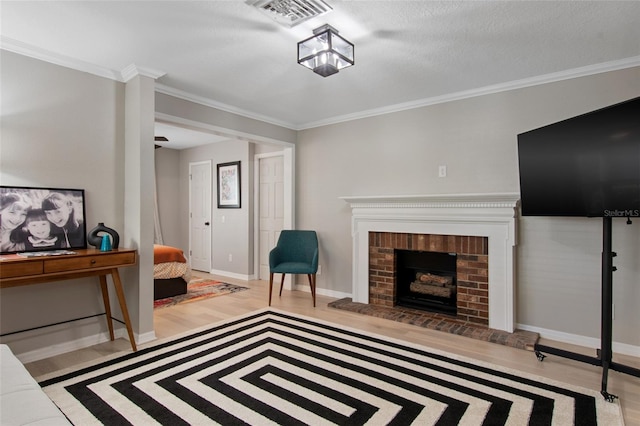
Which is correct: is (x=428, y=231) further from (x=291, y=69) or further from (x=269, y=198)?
(x=269, y=198)

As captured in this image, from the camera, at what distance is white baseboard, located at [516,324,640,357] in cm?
280

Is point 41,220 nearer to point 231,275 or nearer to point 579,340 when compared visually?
point 231,275

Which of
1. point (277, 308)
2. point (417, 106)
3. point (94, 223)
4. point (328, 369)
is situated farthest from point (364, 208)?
point (94, 223)

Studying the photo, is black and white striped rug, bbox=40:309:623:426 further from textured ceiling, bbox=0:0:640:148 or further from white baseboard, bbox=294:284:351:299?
textured ceiling, bbox=0:0:640:148

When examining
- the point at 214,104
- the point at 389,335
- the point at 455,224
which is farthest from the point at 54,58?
the point at 455,224

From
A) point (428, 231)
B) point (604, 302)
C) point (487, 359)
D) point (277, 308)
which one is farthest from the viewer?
point (277, 308)

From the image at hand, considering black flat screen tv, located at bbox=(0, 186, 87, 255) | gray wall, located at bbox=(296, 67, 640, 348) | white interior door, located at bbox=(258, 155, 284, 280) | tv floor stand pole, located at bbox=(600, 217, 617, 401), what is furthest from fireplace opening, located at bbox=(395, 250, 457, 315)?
black flat screen tv, located at bbox=(0, 186, 87, 255)

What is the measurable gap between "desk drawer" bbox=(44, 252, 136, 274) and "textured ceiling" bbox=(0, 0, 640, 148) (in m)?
Answer: 1.56

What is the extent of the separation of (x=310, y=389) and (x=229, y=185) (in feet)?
14.3

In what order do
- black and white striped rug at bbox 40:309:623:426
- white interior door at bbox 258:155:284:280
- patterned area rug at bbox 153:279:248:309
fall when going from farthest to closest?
1. white interior door at bbox 258:155:284:280
2. patterned area rug at bbox 153:279:248:309
3. black and white striped rug at bbox 40:309:623:426

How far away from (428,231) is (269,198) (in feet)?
9.03

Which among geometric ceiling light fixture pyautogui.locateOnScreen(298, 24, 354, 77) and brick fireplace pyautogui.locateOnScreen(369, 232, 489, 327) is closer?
geometric ceiling light fixture pyautogui.locateOnScreen(298, 24, 354, 77)

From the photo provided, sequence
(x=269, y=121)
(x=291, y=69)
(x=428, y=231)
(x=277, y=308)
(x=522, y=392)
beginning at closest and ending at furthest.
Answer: (x=522, y=392) → (x=291, y=69) → (x=428, y=231) → (x=277, y=308) → (x=269, y=121)

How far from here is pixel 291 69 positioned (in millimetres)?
3010
